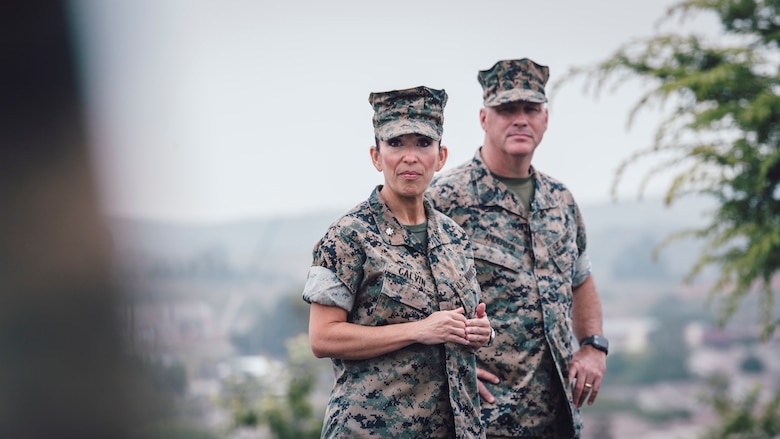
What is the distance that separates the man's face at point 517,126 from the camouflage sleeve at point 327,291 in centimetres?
107

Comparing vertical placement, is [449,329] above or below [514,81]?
below

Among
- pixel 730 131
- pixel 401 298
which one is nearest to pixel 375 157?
pixel 401 298

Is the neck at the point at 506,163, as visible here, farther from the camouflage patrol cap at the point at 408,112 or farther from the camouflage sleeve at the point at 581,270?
the camouflage patrol cap at the point at 408,112

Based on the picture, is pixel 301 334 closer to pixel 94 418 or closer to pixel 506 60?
pixel 506 60

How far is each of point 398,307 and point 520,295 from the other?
0.82 metres

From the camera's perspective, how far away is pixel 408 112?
241cm

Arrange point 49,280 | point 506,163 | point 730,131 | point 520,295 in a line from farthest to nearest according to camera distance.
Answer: point 730,131
point 506,163
point 520,295
point 49,280

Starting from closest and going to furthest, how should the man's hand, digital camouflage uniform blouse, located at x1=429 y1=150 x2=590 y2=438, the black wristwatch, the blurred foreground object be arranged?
the blurred foreground object, digital camouflage uniform blouse, located at x1=429 y1=150 x2=590 y2=438, the man's hand, the black wristwatch

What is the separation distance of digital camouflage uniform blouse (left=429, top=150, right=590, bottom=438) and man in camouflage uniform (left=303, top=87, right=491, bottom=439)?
575 millimetres

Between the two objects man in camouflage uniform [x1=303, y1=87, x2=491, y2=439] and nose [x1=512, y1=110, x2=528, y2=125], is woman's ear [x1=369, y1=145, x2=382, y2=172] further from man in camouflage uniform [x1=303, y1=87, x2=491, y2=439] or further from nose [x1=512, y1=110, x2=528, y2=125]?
nose [x1=512, y1=110, x2=528, y2=125]

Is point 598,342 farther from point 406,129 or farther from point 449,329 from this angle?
point 406,129

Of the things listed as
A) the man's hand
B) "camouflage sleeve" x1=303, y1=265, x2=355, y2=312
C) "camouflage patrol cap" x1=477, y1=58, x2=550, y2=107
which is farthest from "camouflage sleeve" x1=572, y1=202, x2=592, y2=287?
"camouflage sleeve" x1=303, y1=265, x2=355, y2=312

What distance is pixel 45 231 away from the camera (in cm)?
193

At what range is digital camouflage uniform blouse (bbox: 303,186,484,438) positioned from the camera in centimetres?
232
